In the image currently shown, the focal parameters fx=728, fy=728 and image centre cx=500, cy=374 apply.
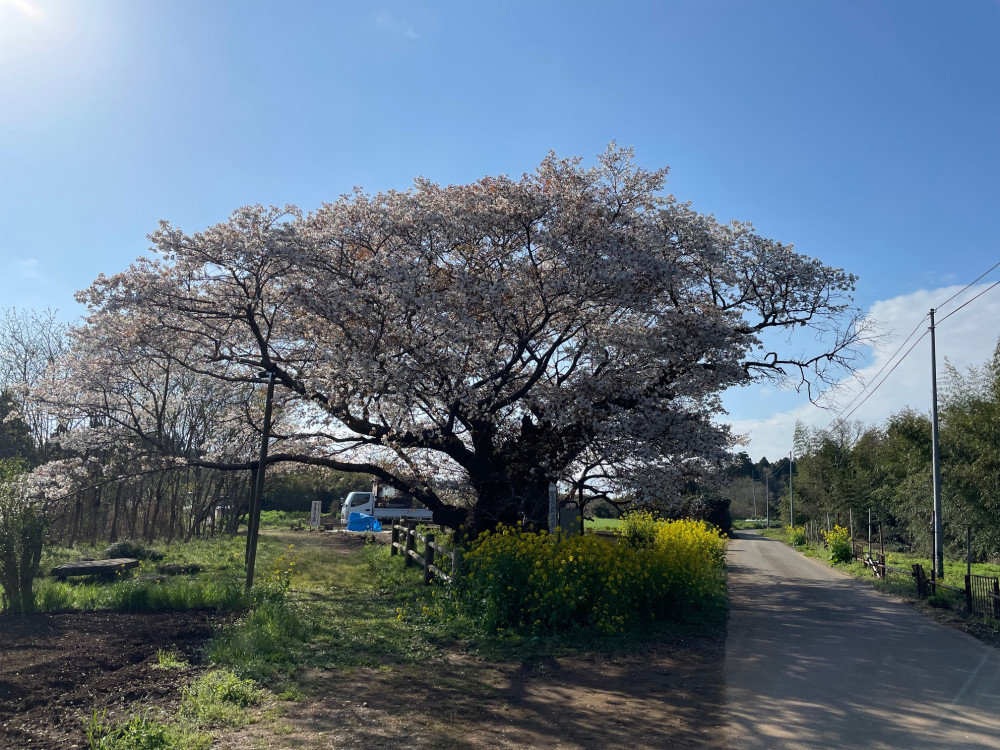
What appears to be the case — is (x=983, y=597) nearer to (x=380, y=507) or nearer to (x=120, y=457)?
(x=120, y=457)

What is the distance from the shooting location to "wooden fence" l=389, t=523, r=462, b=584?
37.0 ft

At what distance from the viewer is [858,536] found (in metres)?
38.8

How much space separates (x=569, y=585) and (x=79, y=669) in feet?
18.0

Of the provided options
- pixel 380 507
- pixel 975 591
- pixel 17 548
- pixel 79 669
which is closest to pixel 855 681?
pixel 975 591

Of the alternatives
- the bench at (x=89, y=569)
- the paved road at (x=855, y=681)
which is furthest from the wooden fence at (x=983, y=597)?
the bench at (x=89, y=569)

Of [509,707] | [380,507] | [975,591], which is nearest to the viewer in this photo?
[509,707]

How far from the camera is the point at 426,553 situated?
44.8 ft

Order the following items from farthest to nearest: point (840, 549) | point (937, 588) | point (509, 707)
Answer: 1. point (840, 549)
2. point (937, 588)
3. point (509, 707)

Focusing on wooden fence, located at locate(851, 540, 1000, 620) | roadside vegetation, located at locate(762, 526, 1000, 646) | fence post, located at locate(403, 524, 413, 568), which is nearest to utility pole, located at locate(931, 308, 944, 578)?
roadside vegetation, located at locate(762, 526, 1000, 646)

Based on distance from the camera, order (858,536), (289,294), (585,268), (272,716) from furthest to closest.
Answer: (858,536), (289,294), (585,268), (272,716)

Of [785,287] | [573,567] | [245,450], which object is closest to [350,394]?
[245,450]

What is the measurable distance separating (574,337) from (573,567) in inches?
228

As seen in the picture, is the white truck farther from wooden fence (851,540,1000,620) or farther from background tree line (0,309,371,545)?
wooden fence (851,540,1000,620)

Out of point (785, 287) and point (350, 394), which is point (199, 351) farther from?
point (785, 287)
